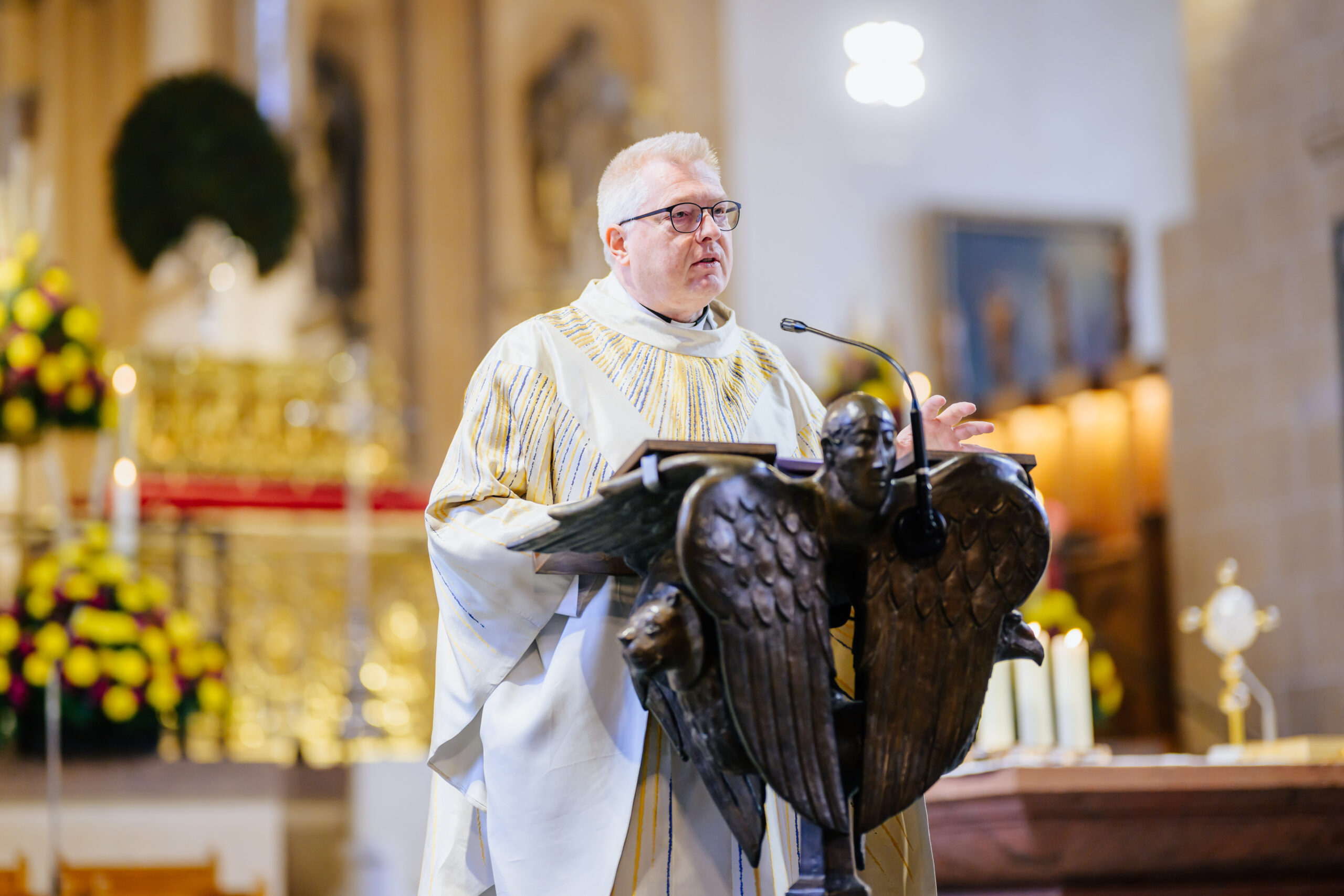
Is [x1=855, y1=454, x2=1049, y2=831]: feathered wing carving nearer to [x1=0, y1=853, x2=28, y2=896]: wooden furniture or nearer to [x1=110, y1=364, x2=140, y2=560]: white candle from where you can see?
[x1=0, y1=853, x2=28, y2=896]: wooden furniture

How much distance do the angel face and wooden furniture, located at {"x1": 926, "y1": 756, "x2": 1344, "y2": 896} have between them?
175cm

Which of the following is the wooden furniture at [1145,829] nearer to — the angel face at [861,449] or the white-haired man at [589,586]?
the white-haired man at [589,586]

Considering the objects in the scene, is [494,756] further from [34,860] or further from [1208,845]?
[34,860]

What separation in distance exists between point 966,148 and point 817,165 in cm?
114

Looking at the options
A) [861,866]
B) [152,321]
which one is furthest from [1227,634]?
[152,321]

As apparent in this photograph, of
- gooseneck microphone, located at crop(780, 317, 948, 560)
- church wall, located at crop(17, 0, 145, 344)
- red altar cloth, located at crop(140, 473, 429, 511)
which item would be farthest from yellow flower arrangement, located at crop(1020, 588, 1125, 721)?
church wall, located at crop(17, 0, 145, 344)

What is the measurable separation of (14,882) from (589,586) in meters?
2.52

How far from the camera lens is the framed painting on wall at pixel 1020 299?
10.7m

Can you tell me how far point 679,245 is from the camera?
2611mm

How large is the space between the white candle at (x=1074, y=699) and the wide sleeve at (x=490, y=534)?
77.5 inches

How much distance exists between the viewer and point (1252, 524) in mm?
6477

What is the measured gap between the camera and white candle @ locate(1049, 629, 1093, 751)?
13.5ft

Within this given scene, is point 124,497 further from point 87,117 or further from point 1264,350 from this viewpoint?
point 87,117

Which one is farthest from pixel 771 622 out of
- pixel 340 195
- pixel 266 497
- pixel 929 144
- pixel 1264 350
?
pixel 340 195
